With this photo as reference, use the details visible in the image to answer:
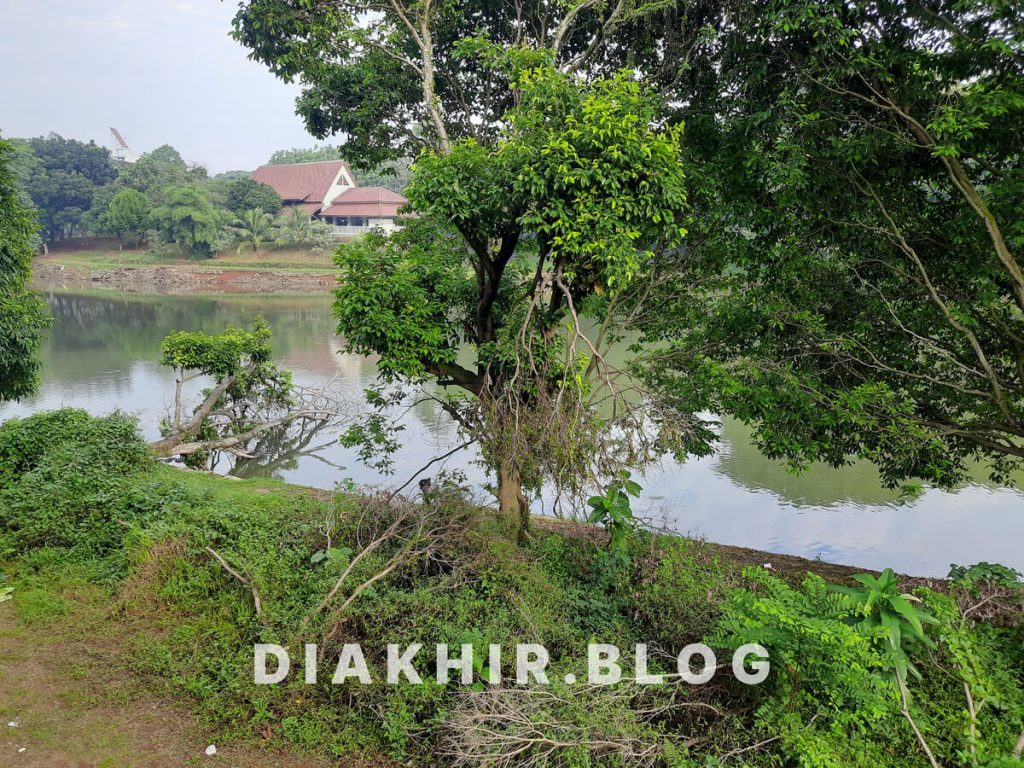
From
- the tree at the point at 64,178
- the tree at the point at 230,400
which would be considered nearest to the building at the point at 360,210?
the tree at the point at 64,178

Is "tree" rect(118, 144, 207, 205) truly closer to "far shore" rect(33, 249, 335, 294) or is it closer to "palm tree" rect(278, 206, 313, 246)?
"far shore" rect(33, 249, 335, 294)

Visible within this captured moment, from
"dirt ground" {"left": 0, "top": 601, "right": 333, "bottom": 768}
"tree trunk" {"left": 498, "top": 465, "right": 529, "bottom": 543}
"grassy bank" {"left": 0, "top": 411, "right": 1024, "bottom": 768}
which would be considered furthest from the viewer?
"tree trunk" {"left": 498, "top": 465, "right": 529, "bottom": 543}

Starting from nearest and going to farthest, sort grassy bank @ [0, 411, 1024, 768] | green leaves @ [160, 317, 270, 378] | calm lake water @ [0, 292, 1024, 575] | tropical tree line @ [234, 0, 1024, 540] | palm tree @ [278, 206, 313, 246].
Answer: grassy bank @ [0, 411, 1024, 768], tropical tree line @ [234, 0, 1024, 540], calm lake water @ [0, 292, 1024, 575], green leaves @ [160, 317, 270, 378], palm tree @ [278, 206, 313, 246]

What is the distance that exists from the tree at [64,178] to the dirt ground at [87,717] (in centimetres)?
3756

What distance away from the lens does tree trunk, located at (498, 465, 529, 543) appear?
18.9ft

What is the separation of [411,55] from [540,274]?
13.1 feet

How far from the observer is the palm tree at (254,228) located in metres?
33.0

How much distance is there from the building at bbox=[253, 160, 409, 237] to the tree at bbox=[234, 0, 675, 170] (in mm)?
30373

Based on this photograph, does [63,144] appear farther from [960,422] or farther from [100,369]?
[960,422]

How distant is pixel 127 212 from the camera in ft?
105

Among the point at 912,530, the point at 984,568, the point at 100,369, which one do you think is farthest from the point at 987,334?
the point at 100,369

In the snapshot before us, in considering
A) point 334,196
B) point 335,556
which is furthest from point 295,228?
point 335,556

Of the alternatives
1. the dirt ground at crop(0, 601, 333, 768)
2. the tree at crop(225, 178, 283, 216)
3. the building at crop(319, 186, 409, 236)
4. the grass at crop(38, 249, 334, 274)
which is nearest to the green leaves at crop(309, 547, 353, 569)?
the dirt ground at crop(0, 601, 333, 768)

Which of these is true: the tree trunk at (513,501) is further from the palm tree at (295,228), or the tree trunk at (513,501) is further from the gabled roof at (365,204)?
the gabled roof at (365,204)
